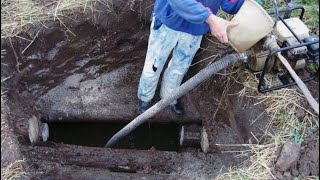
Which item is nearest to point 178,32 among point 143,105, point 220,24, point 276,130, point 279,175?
point 220,24

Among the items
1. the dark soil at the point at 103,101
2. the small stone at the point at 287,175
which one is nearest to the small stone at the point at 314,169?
the small stone at the point at 287,175

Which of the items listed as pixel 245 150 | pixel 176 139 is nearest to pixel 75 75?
pixel 176 139

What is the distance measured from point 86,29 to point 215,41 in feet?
3.91

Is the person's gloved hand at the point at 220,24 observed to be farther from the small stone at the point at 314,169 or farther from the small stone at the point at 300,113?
the small stone at the point at 314,169

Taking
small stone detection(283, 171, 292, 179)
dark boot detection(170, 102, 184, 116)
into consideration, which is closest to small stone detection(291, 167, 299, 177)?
small stone detection(283, 171, 292, 179)

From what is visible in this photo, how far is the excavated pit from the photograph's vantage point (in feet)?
12.2

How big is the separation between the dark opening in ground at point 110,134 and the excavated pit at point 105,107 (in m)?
0.01

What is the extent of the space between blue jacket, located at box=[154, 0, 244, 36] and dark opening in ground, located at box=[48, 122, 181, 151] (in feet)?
4.92

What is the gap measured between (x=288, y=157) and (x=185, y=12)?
4.00 ft

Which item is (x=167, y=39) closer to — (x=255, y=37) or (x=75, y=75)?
(x=255, y=37)

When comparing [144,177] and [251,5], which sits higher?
[251,5]

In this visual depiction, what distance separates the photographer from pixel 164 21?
3.09 metres

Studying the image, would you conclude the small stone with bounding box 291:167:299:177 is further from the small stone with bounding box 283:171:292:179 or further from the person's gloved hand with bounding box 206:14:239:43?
the person's gloved hand with bounding box 206:14:239:43

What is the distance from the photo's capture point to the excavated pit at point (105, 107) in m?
3.73
